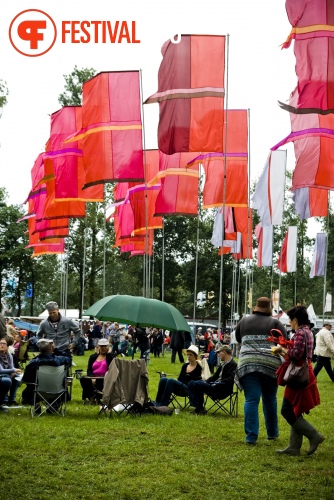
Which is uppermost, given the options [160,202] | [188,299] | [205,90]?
[205,90]

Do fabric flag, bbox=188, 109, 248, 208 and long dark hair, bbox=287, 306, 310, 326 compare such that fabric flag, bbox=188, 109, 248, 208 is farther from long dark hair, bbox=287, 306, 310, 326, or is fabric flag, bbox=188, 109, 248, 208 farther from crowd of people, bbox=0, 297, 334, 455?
long dark hair, bbox=287, 306, 310, 326

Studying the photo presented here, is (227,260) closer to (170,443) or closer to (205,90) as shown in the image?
(205,90)

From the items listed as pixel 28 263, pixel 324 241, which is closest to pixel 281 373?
pixel 324 241

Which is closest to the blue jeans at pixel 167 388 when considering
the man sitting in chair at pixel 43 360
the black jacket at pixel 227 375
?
the black jacket at pixel 227 375

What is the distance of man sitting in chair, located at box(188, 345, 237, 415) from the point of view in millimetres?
13688

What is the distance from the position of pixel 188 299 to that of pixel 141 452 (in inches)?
2843

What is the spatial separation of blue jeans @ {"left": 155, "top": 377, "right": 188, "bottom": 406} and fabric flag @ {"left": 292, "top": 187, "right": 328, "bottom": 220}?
36.9ft

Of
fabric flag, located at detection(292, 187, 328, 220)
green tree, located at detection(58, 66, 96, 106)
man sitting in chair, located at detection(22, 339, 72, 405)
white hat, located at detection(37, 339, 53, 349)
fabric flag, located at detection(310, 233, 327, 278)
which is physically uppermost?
green tree, located at detection(58, 66, 96, 106)

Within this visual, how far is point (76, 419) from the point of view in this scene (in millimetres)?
12211

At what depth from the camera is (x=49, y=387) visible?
41.6 ft

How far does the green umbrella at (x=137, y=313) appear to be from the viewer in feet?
45.5

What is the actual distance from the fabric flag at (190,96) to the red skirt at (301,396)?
7.32 m

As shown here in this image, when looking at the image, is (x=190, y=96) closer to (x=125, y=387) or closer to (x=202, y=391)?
(x=202, y=391)

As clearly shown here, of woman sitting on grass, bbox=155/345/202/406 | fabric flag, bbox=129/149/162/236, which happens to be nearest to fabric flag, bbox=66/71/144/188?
fabric flag, bbox=129/149/162/236
